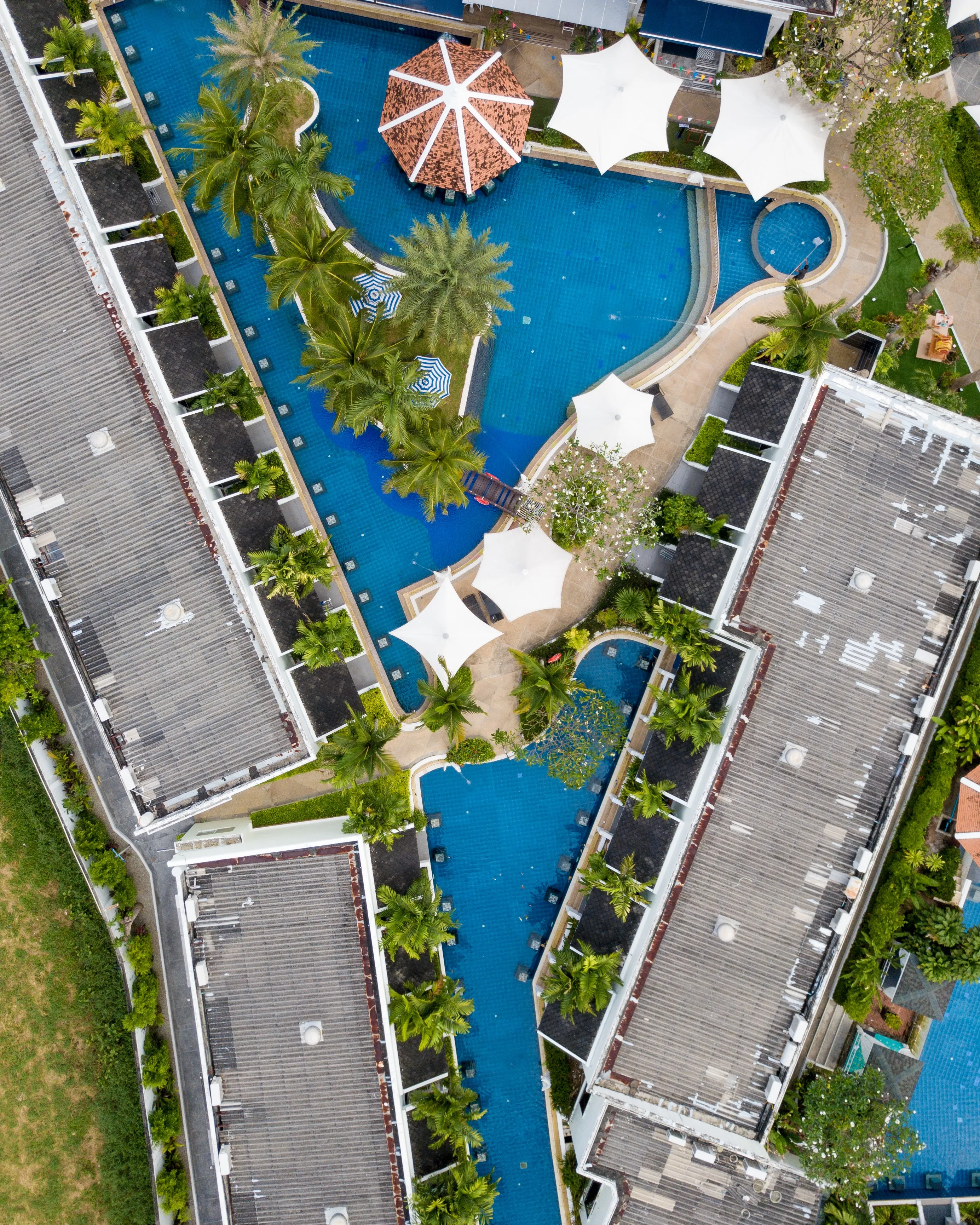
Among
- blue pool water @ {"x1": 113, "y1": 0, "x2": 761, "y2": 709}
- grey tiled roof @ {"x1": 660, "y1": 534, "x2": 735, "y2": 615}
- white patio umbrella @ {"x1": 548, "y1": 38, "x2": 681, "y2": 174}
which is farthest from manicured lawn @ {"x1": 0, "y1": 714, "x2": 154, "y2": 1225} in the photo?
white patio umbrella @ {"x1": 548, "y1": 38, "x2": 681, "y2": 174}

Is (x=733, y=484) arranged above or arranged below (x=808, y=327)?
below

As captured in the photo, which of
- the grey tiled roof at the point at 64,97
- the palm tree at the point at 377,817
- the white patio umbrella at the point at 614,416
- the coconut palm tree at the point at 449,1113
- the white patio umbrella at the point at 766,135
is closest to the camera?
the grey tiled roof at the point at 64,97

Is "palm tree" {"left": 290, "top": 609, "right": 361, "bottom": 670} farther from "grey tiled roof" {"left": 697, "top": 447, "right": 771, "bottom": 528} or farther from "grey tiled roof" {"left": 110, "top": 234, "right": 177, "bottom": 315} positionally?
"grey tiled roof" {"left": 697, "top": 447, "right": 771, "bottom": 528}

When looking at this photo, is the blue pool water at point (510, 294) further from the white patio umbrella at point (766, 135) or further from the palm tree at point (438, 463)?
the palm tree at point (438, 463)

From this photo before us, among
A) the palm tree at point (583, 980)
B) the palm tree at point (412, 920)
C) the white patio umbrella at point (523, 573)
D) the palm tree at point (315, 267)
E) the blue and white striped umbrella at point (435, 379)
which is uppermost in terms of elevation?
the palm tree at point (315, 267)

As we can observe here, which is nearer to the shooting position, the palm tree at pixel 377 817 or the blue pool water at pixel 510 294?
the palm tree at pixel 377 817

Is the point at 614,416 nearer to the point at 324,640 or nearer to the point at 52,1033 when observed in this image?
the point at 324,640

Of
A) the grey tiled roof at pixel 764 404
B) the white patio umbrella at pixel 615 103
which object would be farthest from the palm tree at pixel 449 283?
the grey tiled roof at pixel 764 404

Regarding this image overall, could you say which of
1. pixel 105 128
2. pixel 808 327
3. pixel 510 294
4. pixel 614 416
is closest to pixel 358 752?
pixel 614 416
